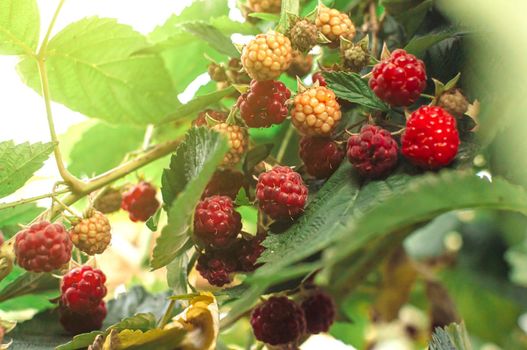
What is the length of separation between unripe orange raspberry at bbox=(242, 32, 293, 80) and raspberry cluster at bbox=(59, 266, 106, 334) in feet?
0.90

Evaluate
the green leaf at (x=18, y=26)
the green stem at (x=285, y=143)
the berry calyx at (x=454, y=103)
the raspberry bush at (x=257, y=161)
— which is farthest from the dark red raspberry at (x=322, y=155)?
the green leaf at (x=18, y=26)

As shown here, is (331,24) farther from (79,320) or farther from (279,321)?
(79,320)

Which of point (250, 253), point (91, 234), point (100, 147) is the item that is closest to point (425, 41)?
point (250, 253)

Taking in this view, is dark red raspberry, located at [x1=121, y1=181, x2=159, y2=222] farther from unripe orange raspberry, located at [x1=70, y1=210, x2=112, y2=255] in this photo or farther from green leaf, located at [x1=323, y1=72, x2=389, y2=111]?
green leaf, located at [x1=323, y1=72, x2=389, y2=111]

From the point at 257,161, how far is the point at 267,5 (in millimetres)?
207

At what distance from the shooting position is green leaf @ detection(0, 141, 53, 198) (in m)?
0.71

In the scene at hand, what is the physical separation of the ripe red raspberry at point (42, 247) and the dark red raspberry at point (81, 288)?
1.6 inches

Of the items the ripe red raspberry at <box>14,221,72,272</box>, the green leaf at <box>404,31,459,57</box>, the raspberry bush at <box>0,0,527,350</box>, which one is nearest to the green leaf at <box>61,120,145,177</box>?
the raspberry bush at <box>0,0,527,350</box>

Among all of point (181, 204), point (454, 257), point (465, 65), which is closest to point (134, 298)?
point (181, 204)

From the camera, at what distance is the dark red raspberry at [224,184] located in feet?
2.36

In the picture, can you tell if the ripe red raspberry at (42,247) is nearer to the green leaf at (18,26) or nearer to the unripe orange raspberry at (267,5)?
the green leaf at (18,26)

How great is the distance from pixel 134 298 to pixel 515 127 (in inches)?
21.5

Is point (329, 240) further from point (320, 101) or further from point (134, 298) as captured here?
point (134, 298)

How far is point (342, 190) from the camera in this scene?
2.14ft
